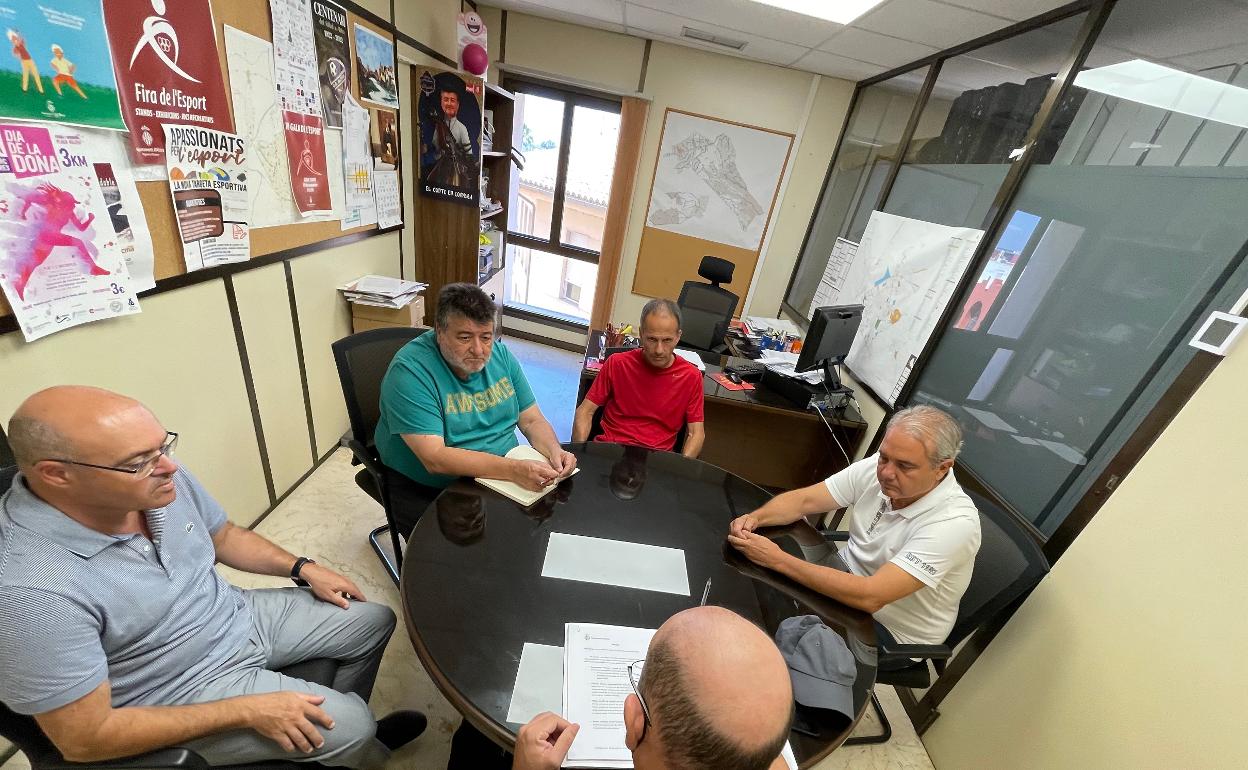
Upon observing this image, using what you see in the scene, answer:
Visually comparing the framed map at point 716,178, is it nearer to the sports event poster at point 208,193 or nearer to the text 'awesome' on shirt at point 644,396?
the text 'awesome' on shirt at point 644,396

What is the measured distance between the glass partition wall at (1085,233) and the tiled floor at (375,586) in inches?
39.7

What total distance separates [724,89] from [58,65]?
13.3 feet

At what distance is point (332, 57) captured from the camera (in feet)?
7.47

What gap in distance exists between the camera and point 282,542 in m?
2.18

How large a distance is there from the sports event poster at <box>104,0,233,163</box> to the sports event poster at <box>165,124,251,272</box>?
5 centimetres

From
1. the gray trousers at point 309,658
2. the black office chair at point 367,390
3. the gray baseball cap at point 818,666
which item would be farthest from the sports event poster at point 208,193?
the gray baseball cap at point 818,666

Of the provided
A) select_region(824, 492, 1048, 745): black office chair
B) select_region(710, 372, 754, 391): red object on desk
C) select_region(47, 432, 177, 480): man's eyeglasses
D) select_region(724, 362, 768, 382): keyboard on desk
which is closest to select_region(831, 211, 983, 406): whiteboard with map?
select_region(724, 362, 768, 382): keyboard on desk

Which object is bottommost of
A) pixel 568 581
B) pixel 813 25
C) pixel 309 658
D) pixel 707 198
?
pixel 309 658

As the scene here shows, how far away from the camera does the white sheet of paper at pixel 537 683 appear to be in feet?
2.96

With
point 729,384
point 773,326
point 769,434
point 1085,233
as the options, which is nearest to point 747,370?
point 729,384

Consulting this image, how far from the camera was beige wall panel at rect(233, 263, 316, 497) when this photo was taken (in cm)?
205

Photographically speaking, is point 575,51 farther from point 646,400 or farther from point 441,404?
point 441,404

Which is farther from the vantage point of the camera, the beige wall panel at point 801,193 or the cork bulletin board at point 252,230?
the beige wall panel at point 801,193

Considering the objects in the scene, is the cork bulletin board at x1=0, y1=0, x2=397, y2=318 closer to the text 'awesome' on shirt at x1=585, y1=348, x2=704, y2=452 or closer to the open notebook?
the open notebook
